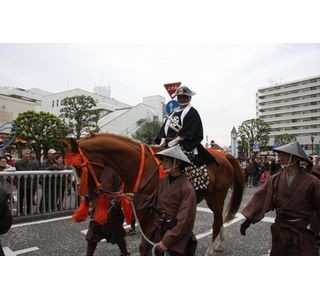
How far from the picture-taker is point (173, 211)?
2307 mm

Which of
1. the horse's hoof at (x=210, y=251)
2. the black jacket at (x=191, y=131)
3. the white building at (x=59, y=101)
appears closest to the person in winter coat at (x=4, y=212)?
the black jacket at (x=191, y=131)

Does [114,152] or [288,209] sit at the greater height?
[114,152]

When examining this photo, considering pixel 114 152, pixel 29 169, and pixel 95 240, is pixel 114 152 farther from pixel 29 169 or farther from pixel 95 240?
pixel 29 169

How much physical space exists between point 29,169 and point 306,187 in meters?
6.60

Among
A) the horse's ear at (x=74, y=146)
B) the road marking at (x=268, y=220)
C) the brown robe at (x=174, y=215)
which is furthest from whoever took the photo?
the road marking at (x=268, y=220)

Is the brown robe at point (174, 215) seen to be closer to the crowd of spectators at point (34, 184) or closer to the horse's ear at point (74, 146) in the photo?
the horse's ear at point (74, 146)

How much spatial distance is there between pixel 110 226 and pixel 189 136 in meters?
1.49

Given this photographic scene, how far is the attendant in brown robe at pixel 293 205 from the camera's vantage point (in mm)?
2393

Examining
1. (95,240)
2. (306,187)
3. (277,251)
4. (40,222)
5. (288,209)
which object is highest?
(306,187)

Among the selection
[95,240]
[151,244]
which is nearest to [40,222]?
[95,240]

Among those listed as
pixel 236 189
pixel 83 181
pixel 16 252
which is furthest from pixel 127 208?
pixel 236 189

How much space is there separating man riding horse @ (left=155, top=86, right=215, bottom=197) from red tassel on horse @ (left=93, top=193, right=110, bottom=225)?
3.38ft

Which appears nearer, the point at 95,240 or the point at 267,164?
the point at 95,240

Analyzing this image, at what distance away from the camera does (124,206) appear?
3.17 metres
